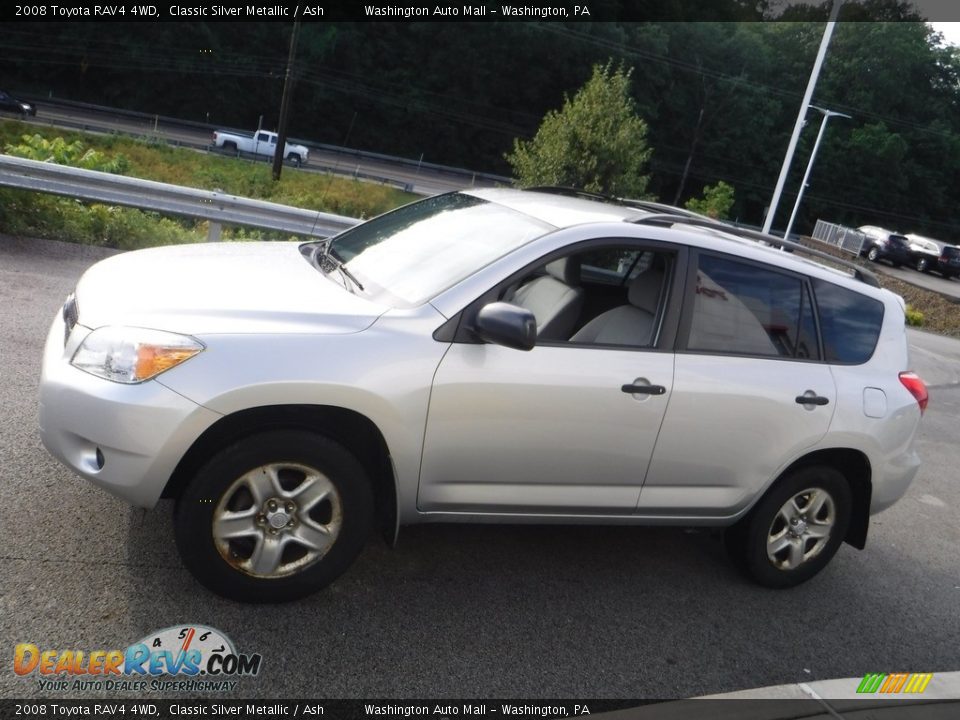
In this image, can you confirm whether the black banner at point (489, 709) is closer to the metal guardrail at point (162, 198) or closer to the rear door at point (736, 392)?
the rear door at point (736, 392)

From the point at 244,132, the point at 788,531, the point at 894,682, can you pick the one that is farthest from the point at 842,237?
the point at 894,682

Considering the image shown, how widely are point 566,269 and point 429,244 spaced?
2.20ft

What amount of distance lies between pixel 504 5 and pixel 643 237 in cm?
6323

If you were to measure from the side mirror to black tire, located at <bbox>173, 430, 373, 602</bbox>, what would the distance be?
752 millimetres

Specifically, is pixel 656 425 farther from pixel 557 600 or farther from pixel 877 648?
pixel 877 648

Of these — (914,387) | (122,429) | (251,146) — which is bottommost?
(251,146)

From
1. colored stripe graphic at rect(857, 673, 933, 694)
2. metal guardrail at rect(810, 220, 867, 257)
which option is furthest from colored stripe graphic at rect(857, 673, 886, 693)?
metal guardrail at rect(810, 220, 867, 257)

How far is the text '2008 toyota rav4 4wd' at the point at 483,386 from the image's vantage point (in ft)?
11.2

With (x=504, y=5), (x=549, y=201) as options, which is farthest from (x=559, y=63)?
(x=549, y=201)

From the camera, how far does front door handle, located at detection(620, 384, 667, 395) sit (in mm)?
3979

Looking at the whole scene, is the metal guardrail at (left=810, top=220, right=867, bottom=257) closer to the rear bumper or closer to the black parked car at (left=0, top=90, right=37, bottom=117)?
the black parked car at (left=0, top=90, right=37, bottom=117)

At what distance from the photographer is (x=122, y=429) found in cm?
329

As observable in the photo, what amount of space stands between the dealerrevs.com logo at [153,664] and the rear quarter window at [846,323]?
317 cm

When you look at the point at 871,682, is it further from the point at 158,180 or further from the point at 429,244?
the point at 158,180
